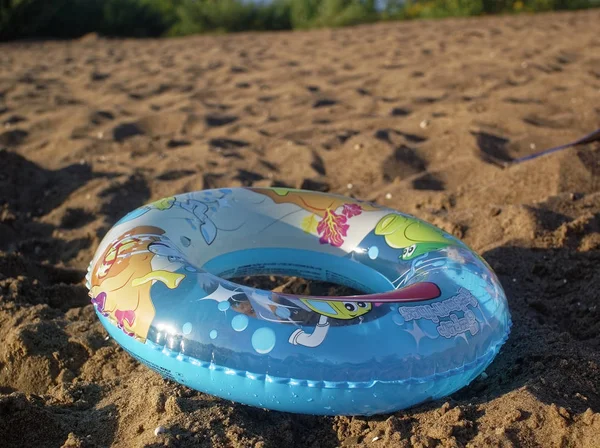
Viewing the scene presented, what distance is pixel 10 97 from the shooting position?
19.9 ft

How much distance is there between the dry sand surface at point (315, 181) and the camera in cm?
204

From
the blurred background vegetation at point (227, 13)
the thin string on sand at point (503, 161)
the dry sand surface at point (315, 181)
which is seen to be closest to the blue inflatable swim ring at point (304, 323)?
the dry sand surface at point (315, 181)

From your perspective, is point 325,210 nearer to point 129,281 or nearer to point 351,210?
point 351,210

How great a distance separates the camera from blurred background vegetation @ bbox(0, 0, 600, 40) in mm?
11672

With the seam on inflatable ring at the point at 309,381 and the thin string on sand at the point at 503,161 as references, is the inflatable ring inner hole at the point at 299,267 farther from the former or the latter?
the thin string on sand at the point at 503,161

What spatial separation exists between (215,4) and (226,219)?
10.5 meters

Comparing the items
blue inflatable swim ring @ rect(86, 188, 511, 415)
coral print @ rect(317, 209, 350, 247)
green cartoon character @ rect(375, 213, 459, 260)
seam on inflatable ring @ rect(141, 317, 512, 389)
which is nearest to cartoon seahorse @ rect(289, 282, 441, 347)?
blue inflatable swim ring @ rect(86, 188, 511, 415)

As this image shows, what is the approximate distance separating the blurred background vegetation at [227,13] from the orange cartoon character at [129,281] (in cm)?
989

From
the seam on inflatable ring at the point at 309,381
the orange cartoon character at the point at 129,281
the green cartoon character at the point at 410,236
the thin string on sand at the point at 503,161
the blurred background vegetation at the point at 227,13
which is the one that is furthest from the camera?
the blurred background vegetation at the point at 227,13

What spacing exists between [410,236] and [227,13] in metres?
10.5

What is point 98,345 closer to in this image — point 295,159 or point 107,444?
point 107,444

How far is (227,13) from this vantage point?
40.2ft

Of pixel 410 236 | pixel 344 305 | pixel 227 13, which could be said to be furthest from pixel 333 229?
pixel 227 13

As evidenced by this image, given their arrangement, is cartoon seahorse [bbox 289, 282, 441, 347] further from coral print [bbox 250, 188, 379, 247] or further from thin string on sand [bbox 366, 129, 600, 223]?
thin string on sand [bbox 366, 129, 600, 223]
